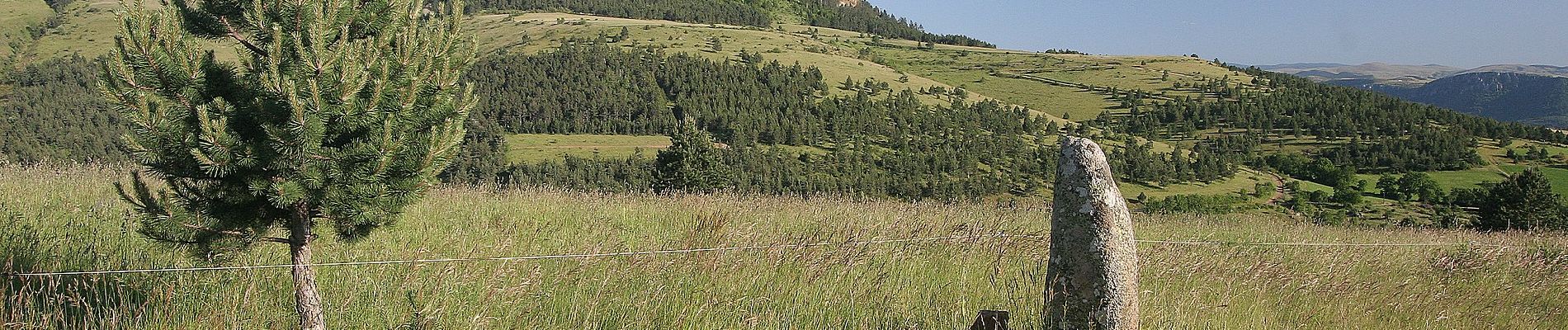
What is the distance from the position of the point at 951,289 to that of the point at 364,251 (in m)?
4.20

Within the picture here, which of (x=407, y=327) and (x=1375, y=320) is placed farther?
(x=1375, y=320)

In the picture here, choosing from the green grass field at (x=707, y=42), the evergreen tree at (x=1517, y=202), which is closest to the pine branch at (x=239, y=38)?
the evergreen tree at (x=1517, y=202)

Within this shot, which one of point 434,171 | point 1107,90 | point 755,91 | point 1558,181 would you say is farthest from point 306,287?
point 1107,90

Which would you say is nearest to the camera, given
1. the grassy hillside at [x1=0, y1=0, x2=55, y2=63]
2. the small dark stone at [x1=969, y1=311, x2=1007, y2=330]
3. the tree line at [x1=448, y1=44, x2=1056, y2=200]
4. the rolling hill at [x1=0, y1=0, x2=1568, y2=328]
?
the small dark stone at [x1=969, y1=311, x2=1007, y2=330]

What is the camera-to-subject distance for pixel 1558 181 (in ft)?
261

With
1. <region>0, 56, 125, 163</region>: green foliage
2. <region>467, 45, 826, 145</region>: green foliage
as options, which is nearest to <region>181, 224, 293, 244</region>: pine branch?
<region>467, 45, 826, 145</region>: green foliage

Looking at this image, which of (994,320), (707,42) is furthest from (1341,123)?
(994,320)

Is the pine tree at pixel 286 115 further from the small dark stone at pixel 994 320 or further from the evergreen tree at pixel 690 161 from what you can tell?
the evergreen tree at pixel 690 161

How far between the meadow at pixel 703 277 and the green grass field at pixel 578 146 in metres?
87.6

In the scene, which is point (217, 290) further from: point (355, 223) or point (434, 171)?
point (434, 171)

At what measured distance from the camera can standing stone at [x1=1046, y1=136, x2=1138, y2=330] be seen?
3.01 metres

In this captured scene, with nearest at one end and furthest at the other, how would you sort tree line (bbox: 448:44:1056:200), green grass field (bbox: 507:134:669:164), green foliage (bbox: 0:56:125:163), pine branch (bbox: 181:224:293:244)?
pine branch (bbox: 181:224:293:244), tree line (bbox: 448:44:1056:200), green foliage (bbox: 0:56:125:163), green grass field (bbox: 507:134:669:164)

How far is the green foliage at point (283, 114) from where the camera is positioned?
2934 millimetres

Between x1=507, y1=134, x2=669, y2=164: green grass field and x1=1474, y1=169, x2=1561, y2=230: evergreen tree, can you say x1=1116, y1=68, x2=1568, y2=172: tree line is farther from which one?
x1=1474, y1=169, x2=1561, y2=230: evergreen tree
